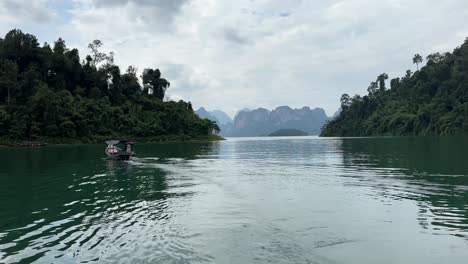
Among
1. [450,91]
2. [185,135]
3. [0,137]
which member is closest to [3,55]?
[0,137]

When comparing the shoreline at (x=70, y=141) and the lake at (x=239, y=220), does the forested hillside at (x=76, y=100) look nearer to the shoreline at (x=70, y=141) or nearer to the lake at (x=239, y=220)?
the shoreline at (x=70, y=141)

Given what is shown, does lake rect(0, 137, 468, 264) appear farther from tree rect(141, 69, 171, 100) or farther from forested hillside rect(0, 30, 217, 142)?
tree rect(141, 69, 171, 100)

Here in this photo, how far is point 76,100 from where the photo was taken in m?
146

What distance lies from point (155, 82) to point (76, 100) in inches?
2064

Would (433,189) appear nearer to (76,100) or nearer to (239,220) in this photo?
(239,220)

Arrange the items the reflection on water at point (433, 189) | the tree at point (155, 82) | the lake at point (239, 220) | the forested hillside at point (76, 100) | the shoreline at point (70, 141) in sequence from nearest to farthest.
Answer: the lake at point (239, 220)
the reflection on water at point (433, 189)
the shoreline at point (70, 141)
the forested hillside at point (76, 100)
the tree at point (155, 82)

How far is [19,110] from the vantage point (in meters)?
120

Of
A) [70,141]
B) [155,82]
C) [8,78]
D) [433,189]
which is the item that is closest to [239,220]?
[433,189]

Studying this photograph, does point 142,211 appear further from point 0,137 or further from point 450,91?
point 450,91

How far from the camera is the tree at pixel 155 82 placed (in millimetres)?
190625

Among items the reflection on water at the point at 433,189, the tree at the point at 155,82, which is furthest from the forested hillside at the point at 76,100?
the reflection on water at the point at 433,189

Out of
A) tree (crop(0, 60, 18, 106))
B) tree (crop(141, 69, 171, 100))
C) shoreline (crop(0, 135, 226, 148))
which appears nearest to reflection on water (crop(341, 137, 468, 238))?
shoreline (crop(0, 135, 226, 148))

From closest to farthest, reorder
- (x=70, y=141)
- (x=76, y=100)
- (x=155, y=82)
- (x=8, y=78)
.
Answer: (x=70, y=141) < (x=8, y=78) < (x=76, y=100) < (x=155, y=82)

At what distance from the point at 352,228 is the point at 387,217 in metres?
3.08
